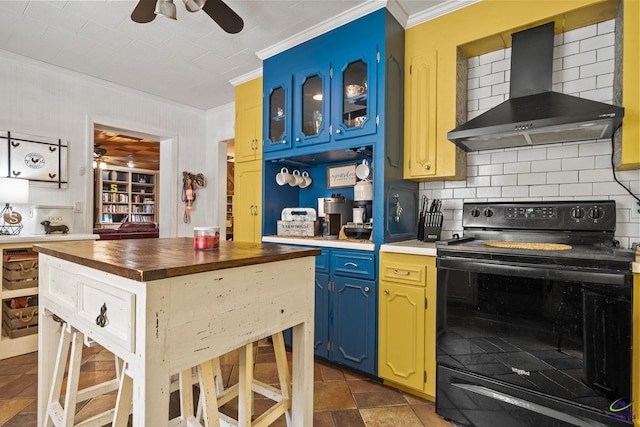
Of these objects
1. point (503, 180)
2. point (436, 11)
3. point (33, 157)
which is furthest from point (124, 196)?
point (503, 180)

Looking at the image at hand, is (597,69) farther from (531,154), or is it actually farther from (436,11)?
(436,11)

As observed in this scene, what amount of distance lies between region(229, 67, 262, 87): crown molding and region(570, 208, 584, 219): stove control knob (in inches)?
111

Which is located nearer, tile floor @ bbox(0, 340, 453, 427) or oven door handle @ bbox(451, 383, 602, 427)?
oven door handle @ bbox(451, 383, 602, 427)

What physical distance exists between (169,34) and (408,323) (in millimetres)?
2801

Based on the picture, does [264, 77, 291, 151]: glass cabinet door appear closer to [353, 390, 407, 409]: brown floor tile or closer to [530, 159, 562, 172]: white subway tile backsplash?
[530, 159, 562, 172]: white subway tile backsplash

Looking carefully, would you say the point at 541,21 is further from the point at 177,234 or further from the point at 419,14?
the point at 177,234

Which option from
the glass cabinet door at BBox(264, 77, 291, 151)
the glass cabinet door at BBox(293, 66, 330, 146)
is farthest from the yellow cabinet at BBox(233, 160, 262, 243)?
the glass cabinet door at BBox(293, 66, 330, 146)

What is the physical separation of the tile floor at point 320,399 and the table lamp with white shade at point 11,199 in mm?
1121

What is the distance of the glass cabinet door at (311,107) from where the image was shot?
2.58 meters

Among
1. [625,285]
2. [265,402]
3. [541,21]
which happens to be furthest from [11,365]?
[541,21]

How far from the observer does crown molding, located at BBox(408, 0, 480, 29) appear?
2.19m

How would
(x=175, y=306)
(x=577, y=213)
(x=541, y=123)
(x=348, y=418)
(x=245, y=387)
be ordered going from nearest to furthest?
(x=175, y=306) < (x=245, y=387) < (x=541, y=123) < (x=348, y=418) < (x=577, y=213)

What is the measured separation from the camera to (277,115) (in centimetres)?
295

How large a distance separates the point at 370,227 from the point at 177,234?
9.44 feet
